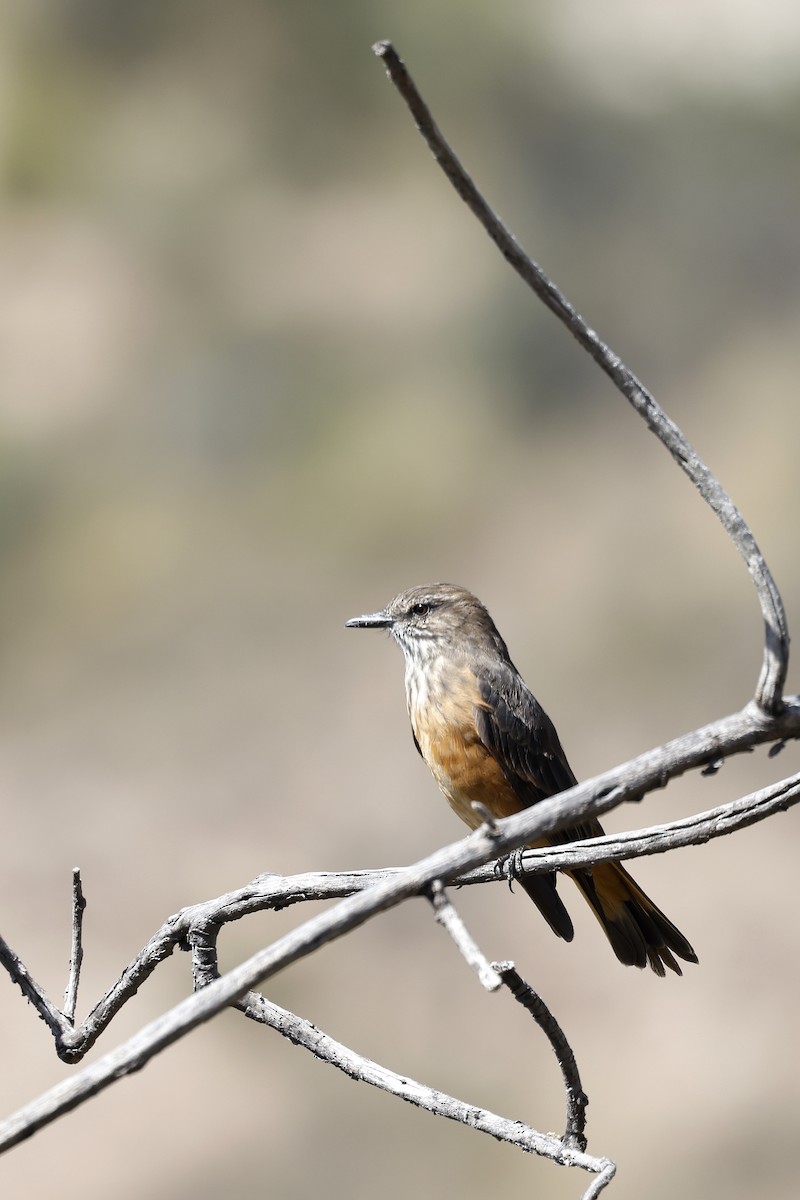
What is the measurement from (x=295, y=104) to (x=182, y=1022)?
17.9 m

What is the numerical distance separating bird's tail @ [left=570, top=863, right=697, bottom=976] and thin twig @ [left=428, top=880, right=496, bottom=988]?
2.72m

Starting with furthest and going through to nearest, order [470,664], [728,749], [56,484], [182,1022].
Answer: [56,484]
[470,664]
[728,749]
[182,1022]

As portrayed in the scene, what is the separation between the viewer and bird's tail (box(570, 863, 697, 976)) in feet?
15.0

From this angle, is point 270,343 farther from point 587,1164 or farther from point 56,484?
point 587,1164

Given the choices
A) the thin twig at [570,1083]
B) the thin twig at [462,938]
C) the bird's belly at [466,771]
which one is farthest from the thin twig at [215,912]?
the bird's belly at [466,771]

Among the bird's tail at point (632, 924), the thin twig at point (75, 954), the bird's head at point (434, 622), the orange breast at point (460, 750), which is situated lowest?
the bird's tail at point (632, 924)

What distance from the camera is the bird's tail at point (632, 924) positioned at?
4562mm

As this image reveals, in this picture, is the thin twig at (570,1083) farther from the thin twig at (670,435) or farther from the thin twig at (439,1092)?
the thin twig at (670,435)

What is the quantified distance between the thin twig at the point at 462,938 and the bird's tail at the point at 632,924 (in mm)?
2725

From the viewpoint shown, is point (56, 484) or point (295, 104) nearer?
point (56, 484)

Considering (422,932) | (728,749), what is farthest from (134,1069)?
(422,932)

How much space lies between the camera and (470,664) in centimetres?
512

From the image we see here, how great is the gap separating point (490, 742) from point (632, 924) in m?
0.86

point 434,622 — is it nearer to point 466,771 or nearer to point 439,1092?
point 466,771
